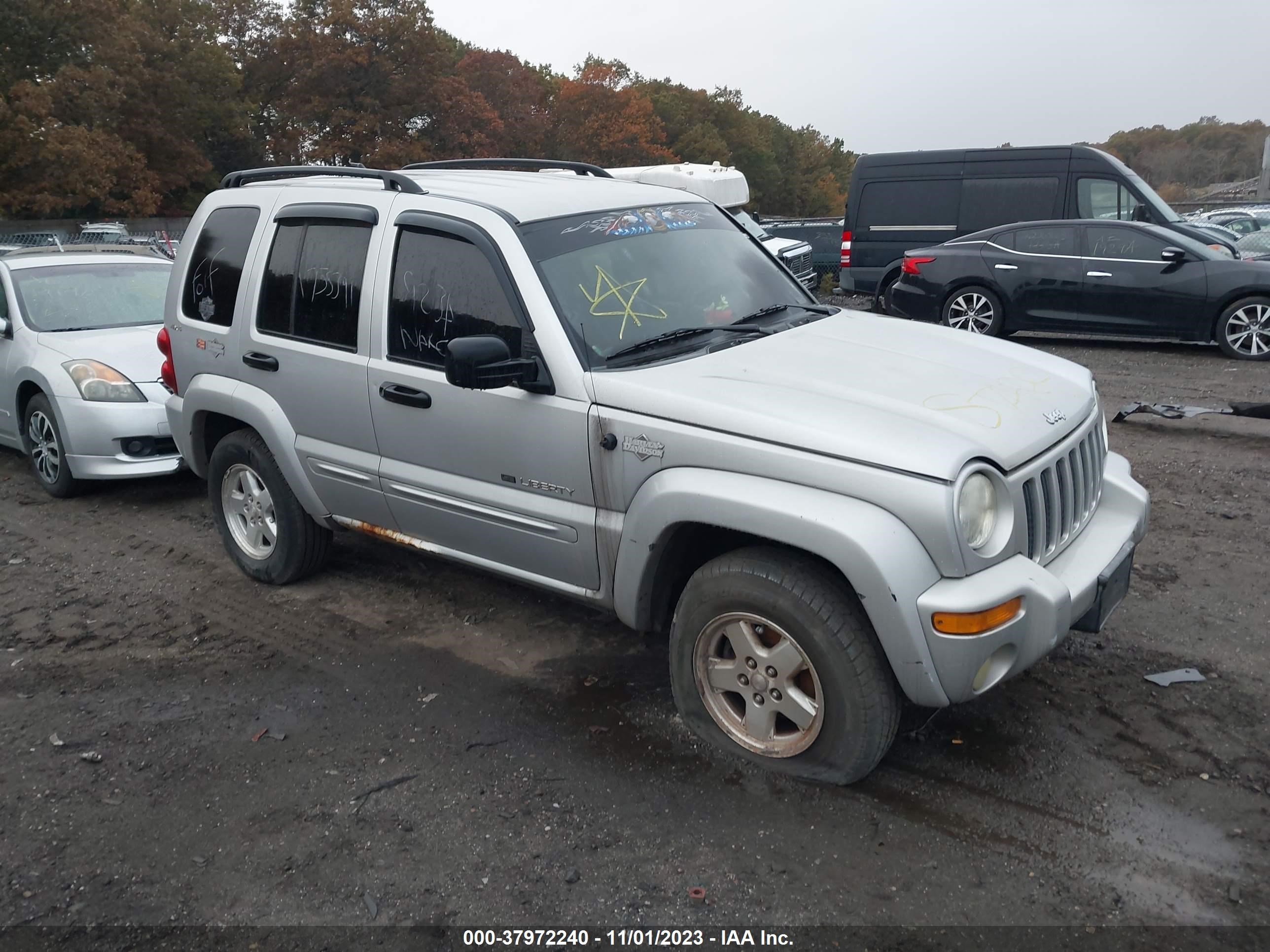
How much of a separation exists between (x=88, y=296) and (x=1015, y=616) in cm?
721

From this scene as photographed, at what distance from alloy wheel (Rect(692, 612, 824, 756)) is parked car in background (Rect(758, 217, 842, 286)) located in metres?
18.1

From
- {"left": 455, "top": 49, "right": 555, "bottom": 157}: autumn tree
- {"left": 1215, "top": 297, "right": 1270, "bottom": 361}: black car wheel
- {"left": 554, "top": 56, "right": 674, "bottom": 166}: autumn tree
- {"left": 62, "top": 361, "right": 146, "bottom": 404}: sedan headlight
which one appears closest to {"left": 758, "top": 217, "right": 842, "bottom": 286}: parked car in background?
{"left": 1215, "top": 297, "right": 1270, "bottom": 361}: black car wheel

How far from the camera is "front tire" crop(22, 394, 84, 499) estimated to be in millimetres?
6996

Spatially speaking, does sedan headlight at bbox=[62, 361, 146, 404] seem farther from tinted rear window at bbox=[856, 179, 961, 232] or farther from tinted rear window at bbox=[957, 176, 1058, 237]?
tinted rear window at bbox=[957, 176, 1058, 237]

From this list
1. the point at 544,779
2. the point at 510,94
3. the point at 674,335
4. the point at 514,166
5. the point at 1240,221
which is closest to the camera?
the point at 544,779

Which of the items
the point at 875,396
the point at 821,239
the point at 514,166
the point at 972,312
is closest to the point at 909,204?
the point at 972,312

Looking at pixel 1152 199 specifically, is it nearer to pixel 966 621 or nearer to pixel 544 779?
pixel 966 621

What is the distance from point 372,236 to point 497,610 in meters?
1.86

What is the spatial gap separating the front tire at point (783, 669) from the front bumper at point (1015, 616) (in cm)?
24

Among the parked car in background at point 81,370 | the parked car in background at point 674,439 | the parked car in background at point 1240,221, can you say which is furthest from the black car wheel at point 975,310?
the parked car in background at point 1240,221

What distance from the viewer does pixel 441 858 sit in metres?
3.21

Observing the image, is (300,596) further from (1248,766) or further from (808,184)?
(808,184)

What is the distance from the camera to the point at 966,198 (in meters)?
14.0

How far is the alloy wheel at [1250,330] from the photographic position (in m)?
10.7
